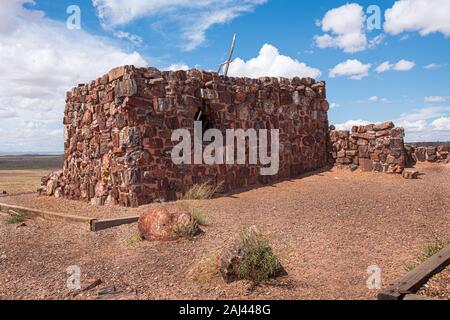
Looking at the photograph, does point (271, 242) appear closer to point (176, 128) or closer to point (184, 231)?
point (184, 231)

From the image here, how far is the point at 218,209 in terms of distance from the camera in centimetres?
907

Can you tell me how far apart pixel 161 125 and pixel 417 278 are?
24.8ft

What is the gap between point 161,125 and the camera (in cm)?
1057

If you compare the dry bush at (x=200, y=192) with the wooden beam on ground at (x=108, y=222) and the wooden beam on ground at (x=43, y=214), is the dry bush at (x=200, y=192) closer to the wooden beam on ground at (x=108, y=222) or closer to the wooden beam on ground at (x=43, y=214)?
the wooden beam on ground at (x=108, y=222)

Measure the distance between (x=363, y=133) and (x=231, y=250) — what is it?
10005 millimetres

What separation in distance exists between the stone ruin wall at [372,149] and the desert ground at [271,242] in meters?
2.29

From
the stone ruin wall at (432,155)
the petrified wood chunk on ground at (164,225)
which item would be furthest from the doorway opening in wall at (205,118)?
the stone ruin wall at (432,155)

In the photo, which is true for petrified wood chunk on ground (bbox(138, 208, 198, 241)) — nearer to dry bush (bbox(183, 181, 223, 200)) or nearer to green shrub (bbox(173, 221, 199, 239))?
green shrub (bbox(173, 221, 199, 239))

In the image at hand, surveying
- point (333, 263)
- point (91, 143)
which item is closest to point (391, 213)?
point (333, 263)

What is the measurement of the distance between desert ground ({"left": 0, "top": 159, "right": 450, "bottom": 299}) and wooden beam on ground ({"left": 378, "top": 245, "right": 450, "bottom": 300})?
0.36 m

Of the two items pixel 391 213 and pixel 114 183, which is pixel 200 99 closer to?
pixel 114 183

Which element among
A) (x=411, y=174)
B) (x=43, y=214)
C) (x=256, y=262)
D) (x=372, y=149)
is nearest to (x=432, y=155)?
(x=372, y=149)

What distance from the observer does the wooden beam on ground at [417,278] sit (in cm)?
401

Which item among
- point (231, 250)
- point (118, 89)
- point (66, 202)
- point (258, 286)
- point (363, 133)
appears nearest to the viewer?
point (258, 286)
